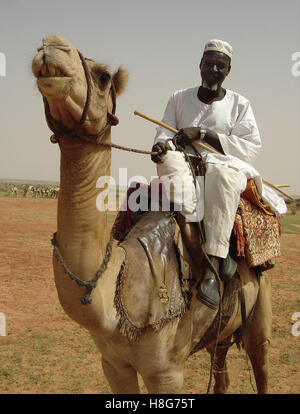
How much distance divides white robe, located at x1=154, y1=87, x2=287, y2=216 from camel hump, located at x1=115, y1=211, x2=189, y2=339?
33.7 inches

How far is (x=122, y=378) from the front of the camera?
322 centimetres

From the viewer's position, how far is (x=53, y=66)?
1.99 metres

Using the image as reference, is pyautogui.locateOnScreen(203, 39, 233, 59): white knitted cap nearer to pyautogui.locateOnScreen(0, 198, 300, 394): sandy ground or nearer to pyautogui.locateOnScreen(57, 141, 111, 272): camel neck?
pyautogui.locateOnScreen(57, 141, 111, 272): camel neck

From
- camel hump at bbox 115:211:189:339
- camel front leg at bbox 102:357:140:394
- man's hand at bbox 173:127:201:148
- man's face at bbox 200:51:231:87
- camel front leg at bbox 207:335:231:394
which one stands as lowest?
camel front leg at bbox 207:335:231:394

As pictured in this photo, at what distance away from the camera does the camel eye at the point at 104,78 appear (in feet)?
7.77

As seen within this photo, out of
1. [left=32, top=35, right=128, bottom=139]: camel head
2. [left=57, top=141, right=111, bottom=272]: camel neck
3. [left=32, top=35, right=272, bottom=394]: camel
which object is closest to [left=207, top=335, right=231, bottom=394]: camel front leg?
[left=32, top=35, right=272, bottom=394]: camel

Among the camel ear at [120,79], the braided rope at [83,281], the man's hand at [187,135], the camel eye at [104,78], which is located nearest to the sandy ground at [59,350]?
the man's hand at [187,135]

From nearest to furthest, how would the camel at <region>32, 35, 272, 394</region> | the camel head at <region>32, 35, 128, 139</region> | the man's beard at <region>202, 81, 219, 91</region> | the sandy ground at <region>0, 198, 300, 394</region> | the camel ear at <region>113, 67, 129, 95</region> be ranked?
the camel head at <region>32, 35, 128, 139</region> → the camel at <region>32, 35, 272, 394</region> → the camel ear at <region>113, 67, 129, 95</region> → the man's beard at <region>202, 81, 219, 91</region> → the sandy ground at <region>0, 198, 300, 394</region>

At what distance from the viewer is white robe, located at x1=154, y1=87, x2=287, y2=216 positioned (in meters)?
3.66

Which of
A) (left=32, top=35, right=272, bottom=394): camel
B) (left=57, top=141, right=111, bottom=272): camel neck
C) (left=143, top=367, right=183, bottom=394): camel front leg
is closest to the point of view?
(left=32, top=35, right=272, bottom=394): camel

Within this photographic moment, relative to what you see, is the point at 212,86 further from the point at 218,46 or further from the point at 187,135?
the point at 187,135

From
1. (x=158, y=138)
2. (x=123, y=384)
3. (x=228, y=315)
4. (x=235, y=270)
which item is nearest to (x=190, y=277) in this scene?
(x=235, y=270)

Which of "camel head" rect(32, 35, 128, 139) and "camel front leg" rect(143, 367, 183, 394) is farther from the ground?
"camel head" rect(32, 35, 128, 139)

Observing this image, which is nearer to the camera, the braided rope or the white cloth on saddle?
the braided rope
